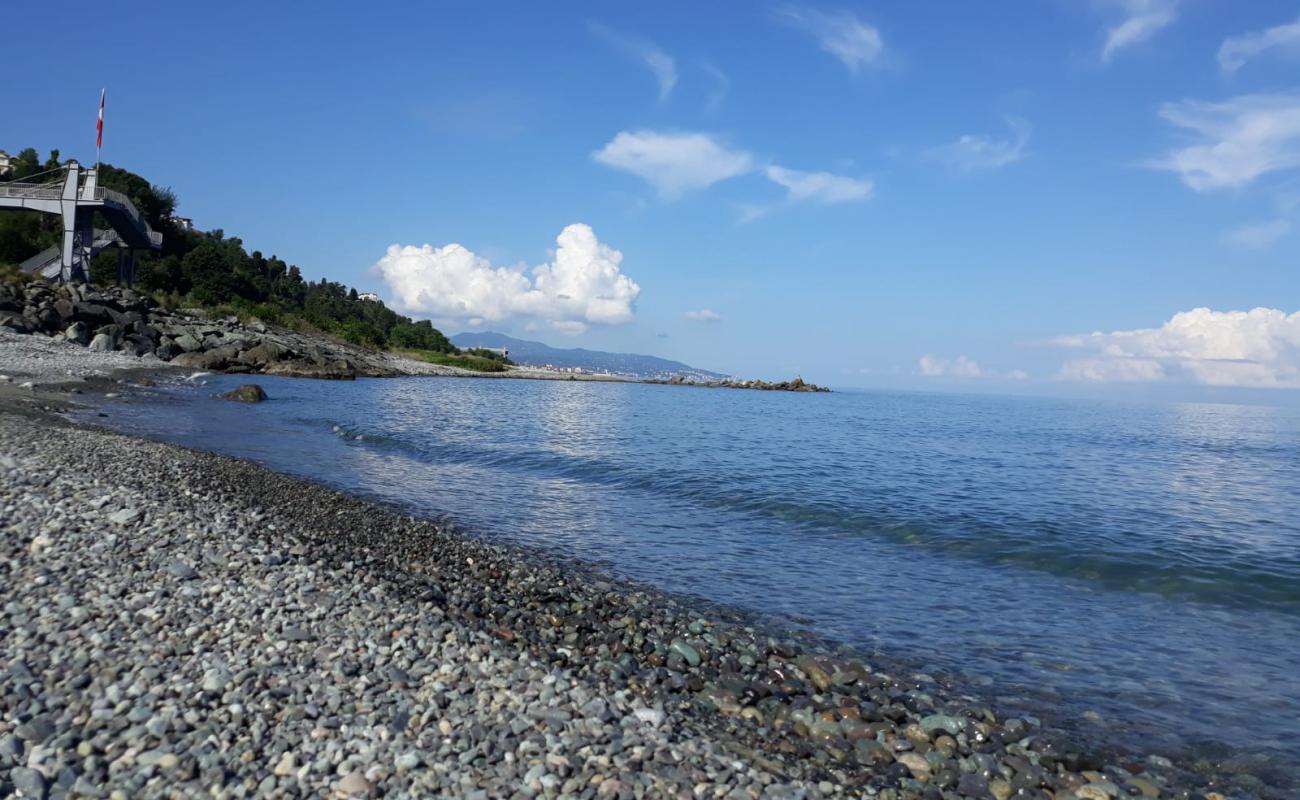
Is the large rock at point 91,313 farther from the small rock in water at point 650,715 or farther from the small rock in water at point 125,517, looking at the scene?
the small rock in water at point 650,715

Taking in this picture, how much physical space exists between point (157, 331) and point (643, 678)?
7702 centimetres

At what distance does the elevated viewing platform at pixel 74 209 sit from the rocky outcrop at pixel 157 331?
359cm

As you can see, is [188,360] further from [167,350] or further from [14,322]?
[14,322]

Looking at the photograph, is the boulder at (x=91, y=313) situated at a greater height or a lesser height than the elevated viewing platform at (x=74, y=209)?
lesser

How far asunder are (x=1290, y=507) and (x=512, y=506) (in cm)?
2788

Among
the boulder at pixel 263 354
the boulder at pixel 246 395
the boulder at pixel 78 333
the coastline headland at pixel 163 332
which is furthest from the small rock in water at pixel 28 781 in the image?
the boulder at pixel 263 354

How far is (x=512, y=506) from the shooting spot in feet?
63.5

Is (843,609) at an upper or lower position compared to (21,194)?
lower

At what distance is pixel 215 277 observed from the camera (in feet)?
365

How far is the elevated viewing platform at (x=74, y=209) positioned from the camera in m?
63.8

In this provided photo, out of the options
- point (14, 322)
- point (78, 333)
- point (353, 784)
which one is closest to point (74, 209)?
point (78, 333)

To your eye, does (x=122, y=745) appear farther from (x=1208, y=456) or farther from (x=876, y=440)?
(x=1208, y=456)

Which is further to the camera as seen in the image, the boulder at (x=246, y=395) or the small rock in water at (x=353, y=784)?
the boulder at (x=246, y=395)

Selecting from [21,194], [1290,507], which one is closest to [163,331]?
[21,194]
